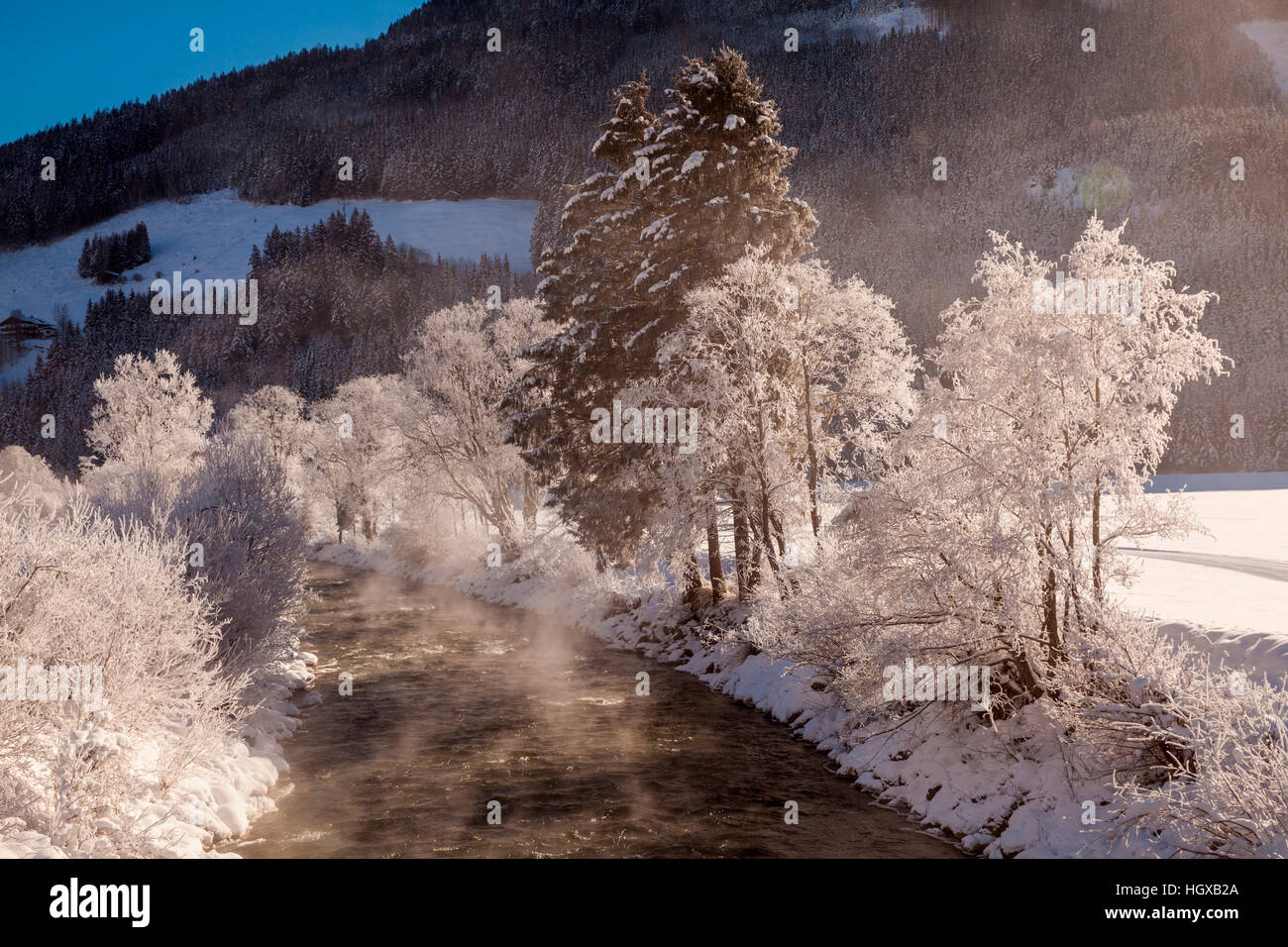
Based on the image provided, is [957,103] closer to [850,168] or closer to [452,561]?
[850,168]

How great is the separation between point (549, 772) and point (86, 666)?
8402mm

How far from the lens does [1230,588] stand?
19.5 meters

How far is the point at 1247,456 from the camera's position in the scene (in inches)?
3260

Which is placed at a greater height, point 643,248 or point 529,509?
point 643,248

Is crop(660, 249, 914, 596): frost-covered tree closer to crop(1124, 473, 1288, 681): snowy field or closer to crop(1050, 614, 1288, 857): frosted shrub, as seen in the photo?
crop(1124, 473, 1288, 681): snowy field

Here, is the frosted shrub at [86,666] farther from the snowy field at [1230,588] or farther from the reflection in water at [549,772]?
the snowy field at [1230,588]

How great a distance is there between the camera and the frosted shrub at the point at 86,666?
9648 mm

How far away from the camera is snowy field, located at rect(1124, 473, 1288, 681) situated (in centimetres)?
1317

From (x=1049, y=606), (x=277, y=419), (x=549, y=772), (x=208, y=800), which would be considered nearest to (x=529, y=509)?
(x=549, y=772)

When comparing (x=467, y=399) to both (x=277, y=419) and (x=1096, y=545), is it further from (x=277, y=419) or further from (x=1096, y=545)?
(x=277, y=419)

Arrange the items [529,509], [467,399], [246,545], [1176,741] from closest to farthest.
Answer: [1176,741] < [246,545] < [467,399] < [529,509]

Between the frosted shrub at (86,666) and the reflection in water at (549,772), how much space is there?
8.82ft

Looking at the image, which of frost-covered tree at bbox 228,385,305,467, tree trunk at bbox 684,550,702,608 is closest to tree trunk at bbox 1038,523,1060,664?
tree trunk at bbox 684,550,702,608
